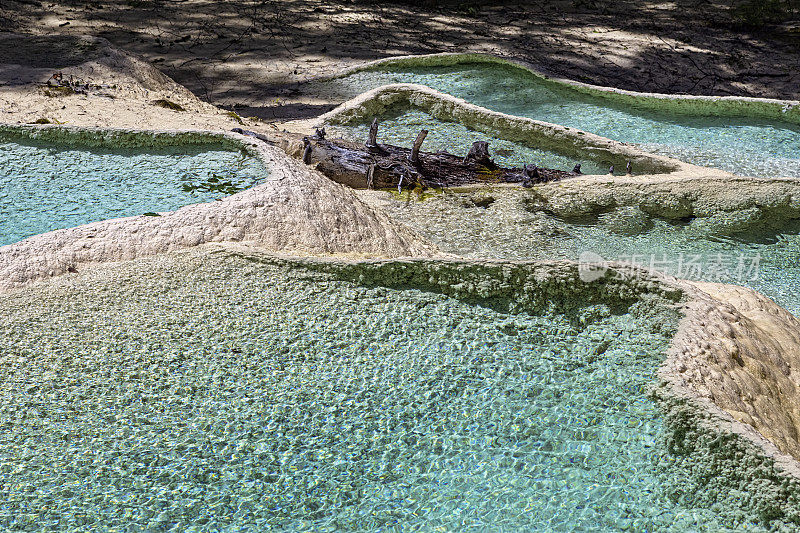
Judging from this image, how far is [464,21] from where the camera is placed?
8.84m

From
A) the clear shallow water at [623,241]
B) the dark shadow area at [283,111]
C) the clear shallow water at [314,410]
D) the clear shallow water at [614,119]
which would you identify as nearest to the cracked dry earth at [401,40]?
the dark shadow area at [283,111]

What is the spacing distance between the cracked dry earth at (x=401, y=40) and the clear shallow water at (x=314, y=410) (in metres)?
3.57

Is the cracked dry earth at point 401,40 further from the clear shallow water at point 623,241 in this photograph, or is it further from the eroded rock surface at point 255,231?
the eroded rock surface at point 255,231

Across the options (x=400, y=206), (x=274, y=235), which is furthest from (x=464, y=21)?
(x=274, y=235)

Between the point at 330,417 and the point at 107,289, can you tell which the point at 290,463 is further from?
the point at 107,289

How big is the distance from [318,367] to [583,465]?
2.51ft

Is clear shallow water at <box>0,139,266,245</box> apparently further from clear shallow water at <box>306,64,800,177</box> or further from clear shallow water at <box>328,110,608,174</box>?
clear shallow water at <box>306,64,800,177</box>

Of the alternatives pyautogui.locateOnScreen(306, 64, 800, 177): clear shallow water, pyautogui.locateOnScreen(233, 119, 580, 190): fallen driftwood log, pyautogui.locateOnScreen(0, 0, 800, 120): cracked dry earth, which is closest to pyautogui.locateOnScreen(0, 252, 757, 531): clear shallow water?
pyautogui.locateOnScreen(233, 119, 580, 190): fallen driftwood log

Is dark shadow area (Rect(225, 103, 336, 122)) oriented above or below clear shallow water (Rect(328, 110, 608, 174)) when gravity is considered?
below

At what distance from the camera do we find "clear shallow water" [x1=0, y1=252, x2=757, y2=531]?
165 centimetres

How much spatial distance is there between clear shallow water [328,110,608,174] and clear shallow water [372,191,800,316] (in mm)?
724

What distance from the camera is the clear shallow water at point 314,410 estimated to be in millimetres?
1646

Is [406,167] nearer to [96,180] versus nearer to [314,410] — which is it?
[96,180]

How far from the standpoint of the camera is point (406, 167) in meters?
4.12
